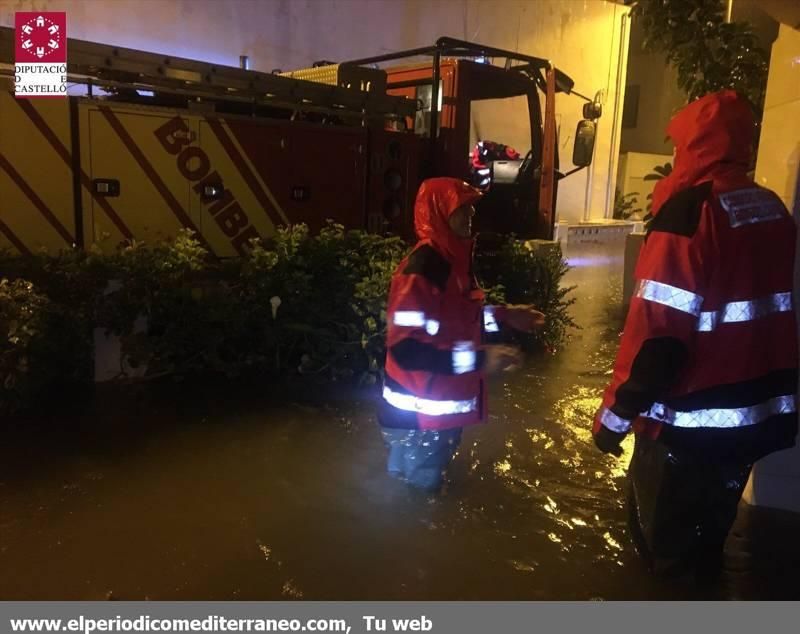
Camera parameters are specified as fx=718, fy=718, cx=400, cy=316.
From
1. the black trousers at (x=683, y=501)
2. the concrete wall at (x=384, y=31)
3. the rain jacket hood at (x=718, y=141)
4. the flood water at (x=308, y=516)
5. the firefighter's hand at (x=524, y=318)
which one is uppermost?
the concrete wall at (x=384, y=31)

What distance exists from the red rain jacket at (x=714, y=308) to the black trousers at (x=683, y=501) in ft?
0.33

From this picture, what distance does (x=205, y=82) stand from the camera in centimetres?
529

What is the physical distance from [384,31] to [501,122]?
2537mm

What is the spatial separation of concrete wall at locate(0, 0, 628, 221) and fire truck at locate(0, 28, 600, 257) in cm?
341

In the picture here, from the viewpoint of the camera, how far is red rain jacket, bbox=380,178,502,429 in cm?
311

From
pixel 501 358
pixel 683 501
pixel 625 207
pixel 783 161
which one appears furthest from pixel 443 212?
pixel 625 207

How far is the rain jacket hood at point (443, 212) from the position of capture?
127 inches

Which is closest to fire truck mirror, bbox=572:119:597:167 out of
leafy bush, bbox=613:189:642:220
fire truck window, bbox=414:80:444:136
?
fire truck window, bbox=414:80:444:136

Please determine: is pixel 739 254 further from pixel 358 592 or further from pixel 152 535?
pixel 152 535

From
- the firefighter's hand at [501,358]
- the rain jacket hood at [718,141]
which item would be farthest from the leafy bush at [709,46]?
the firefighter's hand at [501,358]

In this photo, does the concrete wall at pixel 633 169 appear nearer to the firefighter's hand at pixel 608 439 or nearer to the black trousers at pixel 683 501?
the black trousers at pixel 683 501

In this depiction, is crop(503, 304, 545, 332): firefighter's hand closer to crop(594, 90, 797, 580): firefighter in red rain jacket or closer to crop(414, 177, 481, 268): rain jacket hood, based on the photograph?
crop(414, 177, 481, 268): rain jacket hood

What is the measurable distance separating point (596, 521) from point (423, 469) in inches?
34.8

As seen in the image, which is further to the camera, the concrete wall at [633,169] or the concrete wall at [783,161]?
the concrete wall at [633,169]
